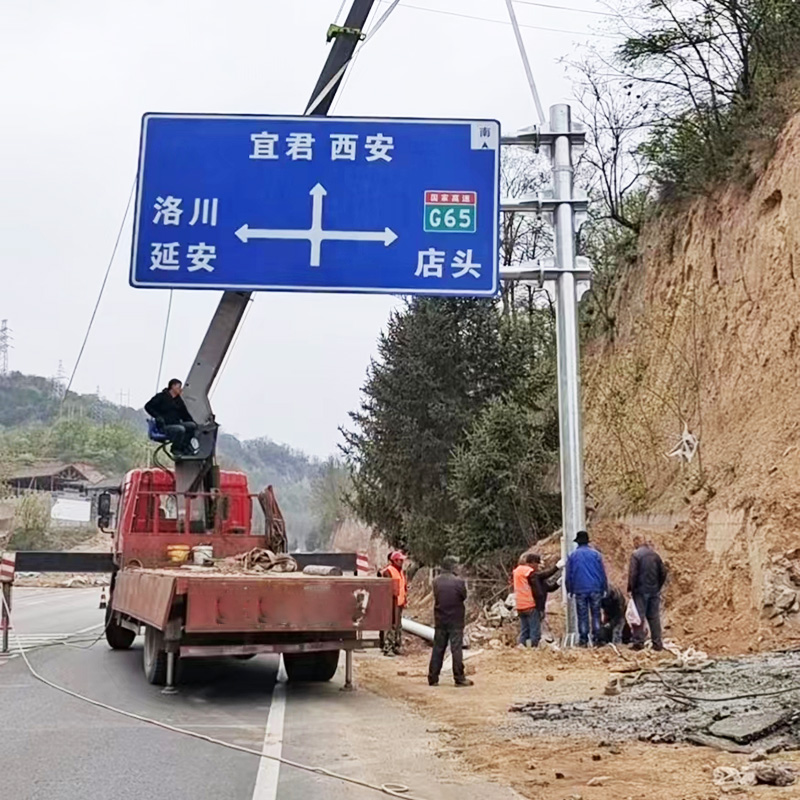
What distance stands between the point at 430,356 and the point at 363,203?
Result: 51.7 ft

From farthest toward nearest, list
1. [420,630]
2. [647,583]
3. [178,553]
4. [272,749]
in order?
[420,630], [647,583], [178,553], [272,749]

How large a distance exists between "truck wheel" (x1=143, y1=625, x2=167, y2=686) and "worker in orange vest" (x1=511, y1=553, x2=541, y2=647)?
5445mm

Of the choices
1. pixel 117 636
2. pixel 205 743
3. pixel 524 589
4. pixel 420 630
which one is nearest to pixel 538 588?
pixel 524 589

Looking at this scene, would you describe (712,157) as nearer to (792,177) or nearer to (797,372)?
(792,177)

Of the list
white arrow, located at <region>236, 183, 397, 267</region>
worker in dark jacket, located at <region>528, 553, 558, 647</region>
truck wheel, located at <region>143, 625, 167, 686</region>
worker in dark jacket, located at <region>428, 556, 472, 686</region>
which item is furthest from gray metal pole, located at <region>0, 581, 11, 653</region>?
worker in dark jacket, located at <region>528, 553, 558, 647</region>

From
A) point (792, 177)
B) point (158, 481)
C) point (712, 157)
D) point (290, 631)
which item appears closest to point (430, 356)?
point (712, 157)

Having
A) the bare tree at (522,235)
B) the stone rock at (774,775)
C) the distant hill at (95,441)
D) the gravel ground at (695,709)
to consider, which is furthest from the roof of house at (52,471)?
the stone rock at (774,775)

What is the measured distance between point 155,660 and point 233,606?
203cm

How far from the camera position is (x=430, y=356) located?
94.5 feet

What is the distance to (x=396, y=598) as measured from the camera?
11.7 meters

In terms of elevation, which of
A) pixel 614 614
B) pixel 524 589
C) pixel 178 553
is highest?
pixel 178 553

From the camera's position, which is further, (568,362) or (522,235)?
(522,235)

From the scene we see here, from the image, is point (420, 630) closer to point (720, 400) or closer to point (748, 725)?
point (720, 400)

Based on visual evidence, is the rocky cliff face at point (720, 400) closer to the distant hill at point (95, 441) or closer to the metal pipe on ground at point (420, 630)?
the metal pipe on ground at point (420, 630)
